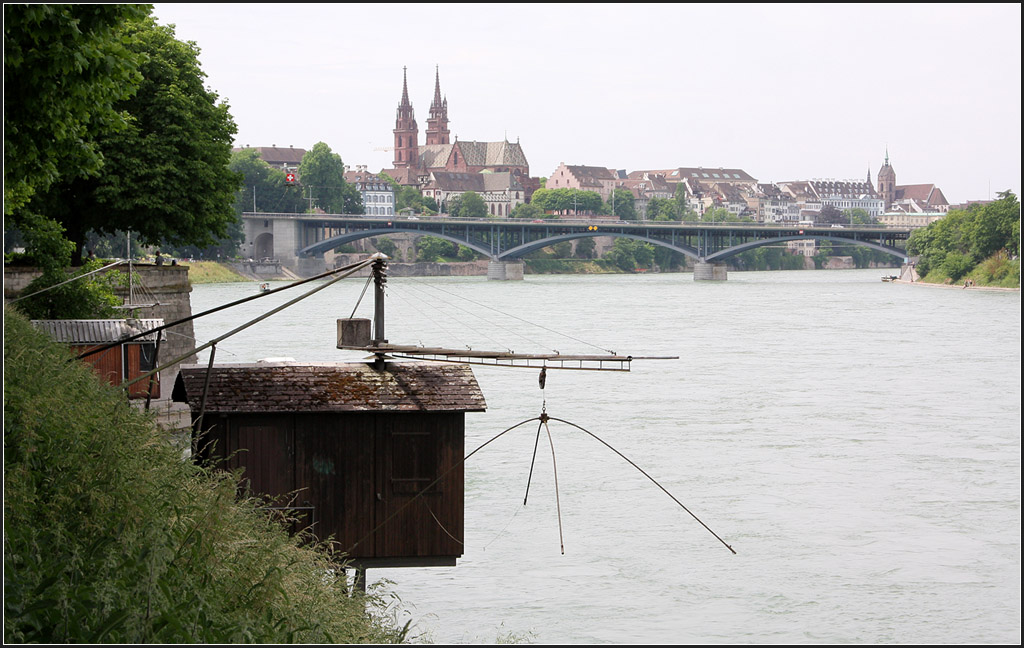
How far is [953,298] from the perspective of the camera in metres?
71.1

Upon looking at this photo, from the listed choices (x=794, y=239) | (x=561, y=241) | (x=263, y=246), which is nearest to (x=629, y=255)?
(x=561, y=241)

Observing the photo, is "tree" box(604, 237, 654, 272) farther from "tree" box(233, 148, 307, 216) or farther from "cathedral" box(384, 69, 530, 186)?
"cathedral" box(384, 69, 530, 186)

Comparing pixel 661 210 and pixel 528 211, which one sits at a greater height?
pixel 528 211

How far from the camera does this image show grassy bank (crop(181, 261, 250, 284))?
259 ft

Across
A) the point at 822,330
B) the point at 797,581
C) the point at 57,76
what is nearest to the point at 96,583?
the point at 57,76

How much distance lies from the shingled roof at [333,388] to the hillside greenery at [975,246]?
2532 inches

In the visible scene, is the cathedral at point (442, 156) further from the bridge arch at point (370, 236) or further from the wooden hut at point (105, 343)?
the wooden hut at point (105, 343)

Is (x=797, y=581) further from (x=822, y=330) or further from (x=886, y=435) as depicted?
(x=822, y=330)

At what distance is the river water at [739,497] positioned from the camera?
14805 millimetres

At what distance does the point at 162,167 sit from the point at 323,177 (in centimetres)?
8993

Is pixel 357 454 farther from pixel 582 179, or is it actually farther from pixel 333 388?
pixel 582 179

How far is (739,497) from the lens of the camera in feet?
66.4

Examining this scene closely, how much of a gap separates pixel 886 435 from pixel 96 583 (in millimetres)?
21647

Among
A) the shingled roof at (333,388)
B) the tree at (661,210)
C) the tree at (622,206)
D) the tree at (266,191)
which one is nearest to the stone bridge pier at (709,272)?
the tree at (266,191)
